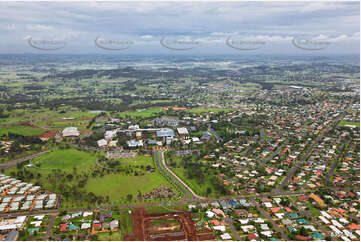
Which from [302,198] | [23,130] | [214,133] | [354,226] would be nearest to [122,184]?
[302,198]

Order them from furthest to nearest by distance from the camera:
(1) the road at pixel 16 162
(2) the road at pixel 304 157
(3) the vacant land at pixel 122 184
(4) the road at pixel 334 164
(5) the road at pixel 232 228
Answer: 1. (1) the road at pixel 16 162
2. (4) the road at pixel 334 164
3. (2) the road at pixel 304 157
4. (3) the vacant land at pixel 122 184
5. (5) the road at pixel 232 228

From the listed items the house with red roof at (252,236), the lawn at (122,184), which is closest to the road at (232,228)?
the house with red roof at (252,236)

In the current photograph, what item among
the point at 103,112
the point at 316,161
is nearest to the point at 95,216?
the point at 316,161

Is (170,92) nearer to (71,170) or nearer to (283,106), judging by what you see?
(283,106)

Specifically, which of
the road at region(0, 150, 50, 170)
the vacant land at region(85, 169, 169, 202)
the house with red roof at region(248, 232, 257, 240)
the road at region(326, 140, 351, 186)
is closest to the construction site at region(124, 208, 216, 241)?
the house with red roof at region(248, 232, 257, 240)

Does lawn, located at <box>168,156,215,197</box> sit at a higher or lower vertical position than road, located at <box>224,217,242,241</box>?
higher

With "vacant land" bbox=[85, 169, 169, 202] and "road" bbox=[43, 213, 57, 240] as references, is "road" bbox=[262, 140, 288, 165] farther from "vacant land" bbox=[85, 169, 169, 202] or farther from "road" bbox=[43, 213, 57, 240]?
"road" bbox=[43, 213, 57, 240]

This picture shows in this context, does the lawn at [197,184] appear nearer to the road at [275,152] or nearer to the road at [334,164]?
the road at [275,152]
